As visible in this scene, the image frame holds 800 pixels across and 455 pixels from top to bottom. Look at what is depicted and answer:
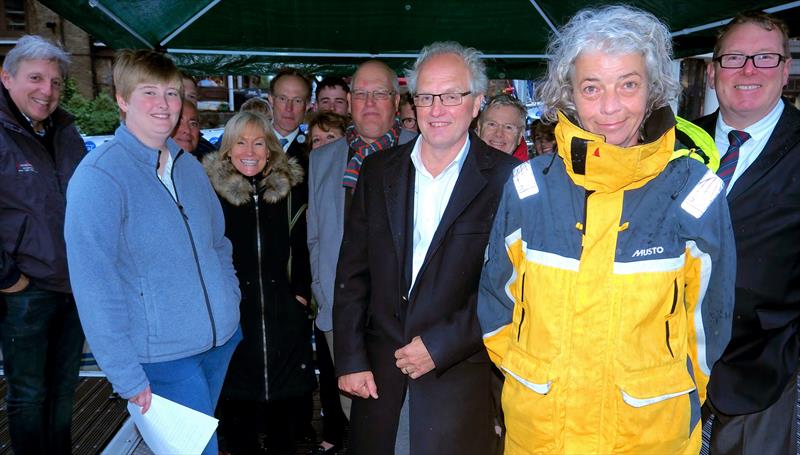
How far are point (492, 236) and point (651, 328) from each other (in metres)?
0.60

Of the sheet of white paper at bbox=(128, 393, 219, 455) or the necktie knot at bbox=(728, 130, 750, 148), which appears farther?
the necktie knot at bbox=(728, 130, 750, 148)

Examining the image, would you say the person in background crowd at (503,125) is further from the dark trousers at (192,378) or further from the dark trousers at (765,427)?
the dark trousers at (192,378)

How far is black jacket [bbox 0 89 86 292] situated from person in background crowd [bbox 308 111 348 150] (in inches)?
63.2

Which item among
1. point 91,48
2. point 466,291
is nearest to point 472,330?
point 466,291

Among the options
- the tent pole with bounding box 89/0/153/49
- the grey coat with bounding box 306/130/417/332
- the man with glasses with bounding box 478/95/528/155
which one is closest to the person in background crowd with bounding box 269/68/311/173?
the grey coat with bounding box 306/130/417/332

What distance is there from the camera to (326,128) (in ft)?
12.7

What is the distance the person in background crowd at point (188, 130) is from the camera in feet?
12.3

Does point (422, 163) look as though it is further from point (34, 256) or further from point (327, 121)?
point (34, 256)

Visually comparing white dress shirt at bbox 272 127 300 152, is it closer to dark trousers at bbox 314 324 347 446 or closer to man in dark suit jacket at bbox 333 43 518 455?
dark trousers at bbox 314 324 347 446

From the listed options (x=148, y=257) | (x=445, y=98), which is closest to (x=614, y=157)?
(x=445, y=98)

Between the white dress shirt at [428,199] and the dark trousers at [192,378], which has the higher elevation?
the white dress shirt at [428,199]

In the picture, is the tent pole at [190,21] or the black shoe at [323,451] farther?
the tent pole at [190,21]

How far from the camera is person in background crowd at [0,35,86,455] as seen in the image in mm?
2758

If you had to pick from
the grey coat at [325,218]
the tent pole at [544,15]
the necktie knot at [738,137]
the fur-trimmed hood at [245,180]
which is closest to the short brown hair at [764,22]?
the necktie knot at [738,137]
